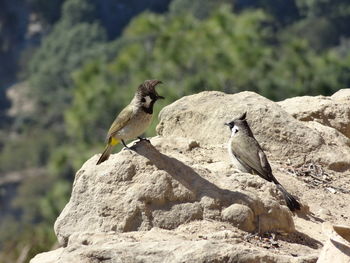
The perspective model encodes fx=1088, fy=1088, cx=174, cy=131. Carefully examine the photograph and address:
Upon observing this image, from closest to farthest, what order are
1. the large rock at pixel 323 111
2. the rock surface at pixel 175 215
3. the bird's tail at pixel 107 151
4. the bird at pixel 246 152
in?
the rock surface at pixel 175 215
the bird's tail at pixel 107 151
the bird at pixel 246 152
the large rock at pixel 323 111

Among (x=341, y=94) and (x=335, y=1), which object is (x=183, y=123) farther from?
(x=335, y=1)

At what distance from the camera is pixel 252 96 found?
9.51 metres

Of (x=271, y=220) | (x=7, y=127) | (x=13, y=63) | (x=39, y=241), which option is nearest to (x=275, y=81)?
(x=39, y=241)

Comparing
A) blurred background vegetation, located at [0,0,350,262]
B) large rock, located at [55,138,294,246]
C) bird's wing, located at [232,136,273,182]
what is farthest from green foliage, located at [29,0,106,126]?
large rock, located at [55,138,294,246]

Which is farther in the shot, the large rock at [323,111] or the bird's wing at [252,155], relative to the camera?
the large rock at [323,111]

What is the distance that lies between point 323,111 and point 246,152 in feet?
5.54

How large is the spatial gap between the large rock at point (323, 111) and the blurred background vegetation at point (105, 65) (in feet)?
18.7

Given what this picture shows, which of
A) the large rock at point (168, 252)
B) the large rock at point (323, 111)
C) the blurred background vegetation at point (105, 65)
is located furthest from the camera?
the blurred background vegetation at point (105, 65)

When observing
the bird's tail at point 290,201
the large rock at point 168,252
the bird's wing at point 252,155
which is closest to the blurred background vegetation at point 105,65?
the bird's wing at point 252,155

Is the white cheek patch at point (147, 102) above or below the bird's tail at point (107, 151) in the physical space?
above

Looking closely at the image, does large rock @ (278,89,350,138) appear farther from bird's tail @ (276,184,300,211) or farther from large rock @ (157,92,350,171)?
bird's tail @ (276,184,300,211)

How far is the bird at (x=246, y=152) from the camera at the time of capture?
830 centimetres

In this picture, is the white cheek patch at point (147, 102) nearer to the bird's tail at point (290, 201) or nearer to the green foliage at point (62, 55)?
the bird's tail at point (290, 201)

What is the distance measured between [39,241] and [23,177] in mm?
54539
